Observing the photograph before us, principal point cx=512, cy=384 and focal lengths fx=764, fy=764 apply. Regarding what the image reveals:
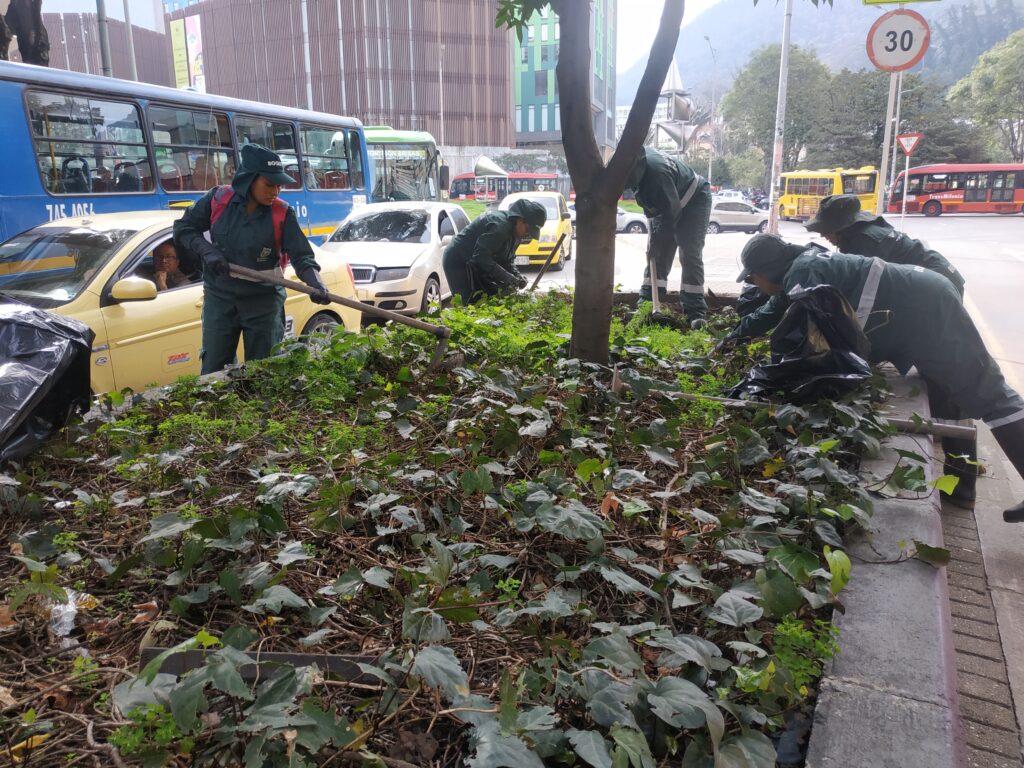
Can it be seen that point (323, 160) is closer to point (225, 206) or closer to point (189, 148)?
point (189, 148)

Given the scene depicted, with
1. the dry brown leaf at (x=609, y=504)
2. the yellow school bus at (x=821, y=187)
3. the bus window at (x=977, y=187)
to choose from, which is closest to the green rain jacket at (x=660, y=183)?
the dry brown leaf at (x=609, y=504)

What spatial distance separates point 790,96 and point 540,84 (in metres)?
25.2

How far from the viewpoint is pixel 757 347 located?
5.05 meters

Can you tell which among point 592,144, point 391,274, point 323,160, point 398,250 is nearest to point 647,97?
point 592,144

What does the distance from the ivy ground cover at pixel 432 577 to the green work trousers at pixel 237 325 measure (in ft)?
3.46

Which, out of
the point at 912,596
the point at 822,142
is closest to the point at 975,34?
the point at 822,142

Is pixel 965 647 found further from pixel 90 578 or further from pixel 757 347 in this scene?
pixel 90 578

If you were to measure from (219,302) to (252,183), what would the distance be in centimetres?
78

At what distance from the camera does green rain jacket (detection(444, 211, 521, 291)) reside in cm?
671

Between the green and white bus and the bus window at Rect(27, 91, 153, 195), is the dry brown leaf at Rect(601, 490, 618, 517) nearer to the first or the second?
the bus window at Rect(27, 91, 153, 195)

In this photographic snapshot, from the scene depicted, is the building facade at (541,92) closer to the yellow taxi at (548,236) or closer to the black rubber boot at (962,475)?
the yellow taxi at (548,236)

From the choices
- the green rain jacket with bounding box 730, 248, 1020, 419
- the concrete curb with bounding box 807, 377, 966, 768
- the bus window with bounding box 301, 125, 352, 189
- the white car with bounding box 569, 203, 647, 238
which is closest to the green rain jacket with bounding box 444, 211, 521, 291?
the green rain jacket with bounding box 730, 248, 1020, 419

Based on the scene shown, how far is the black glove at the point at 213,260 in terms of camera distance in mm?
4570

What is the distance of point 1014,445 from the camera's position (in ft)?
14.2
